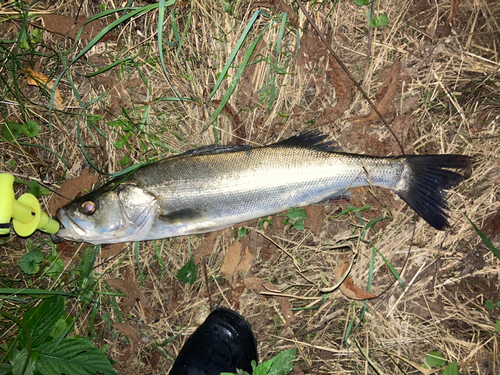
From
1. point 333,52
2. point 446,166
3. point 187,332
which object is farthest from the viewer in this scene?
point 187,332

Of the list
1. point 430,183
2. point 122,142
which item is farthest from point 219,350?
point 430,183

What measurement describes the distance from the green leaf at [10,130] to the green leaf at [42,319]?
2.05 meters

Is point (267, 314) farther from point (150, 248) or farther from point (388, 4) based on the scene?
point (388, 4)

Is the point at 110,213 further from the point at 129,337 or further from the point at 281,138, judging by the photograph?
the point at 281,138

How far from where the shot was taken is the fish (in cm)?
343

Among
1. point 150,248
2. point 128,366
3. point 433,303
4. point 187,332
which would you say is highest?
point 150,248

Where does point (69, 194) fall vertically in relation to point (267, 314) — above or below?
above

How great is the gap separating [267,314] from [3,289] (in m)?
3.09

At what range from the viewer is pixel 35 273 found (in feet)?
13.2

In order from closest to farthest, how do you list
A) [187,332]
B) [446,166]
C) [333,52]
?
[446,166], [333,52], [187,332]

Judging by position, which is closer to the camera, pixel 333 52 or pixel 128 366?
pixel 333 52

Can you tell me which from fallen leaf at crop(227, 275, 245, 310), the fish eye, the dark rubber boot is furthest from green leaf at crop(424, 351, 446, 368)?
the fish eye

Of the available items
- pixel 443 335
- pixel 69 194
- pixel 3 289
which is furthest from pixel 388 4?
pixel 3 289

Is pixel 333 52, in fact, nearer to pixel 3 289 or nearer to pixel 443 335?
pixel 443 335
